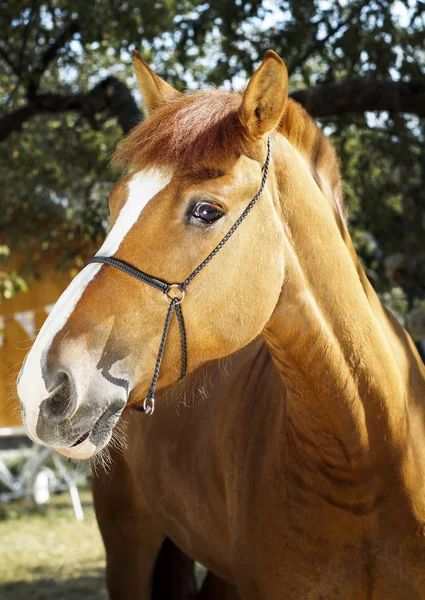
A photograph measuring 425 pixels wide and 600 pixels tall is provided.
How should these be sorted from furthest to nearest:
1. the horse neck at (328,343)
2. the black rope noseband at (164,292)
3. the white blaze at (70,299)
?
the horse neck at (328,343) → the black rope noseband at (164,292) → the white blaze at (70,299)

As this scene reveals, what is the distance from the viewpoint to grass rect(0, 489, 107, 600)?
17.9 ft

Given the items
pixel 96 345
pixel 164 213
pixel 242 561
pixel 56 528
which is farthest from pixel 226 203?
pixel 56 528

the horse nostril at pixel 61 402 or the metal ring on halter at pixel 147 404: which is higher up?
the horse nostril at pixel 61 402

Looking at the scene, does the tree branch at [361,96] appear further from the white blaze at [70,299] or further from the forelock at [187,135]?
the white blaze at [70,299]

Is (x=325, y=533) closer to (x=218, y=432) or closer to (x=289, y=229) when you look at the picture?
(x=218, y=432)

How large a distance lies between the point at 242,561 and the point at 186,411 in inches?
33.5

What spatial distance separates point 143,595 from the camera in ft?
11.7

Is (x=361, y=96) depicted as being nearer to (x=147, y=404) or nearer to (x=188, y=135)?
Result: (x=188, y=135)

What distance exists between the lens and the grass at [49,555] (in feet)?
17.9

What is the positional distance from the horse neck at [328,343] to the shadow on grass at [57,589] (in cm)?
391

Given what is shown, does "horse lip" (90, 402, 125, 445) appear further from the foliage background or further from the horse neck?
the foliage background

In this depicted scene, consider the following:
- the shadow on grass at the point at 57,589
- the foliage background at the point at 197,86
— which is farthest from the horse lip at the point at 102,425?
the shadow on grass at the point at 57,589

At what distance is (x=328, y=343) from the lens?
196cm

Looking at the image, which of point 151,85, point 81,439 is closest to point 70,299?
point 81,439
